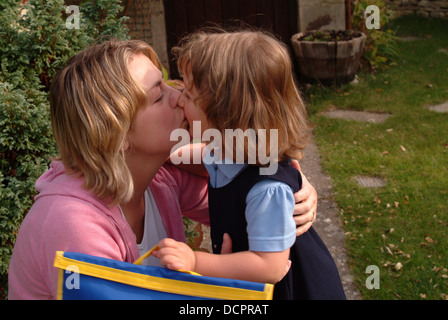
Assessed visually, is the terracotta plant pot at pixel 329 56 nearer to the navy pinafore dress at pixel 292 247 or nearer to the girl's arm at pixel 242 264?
the navy pinafore dress at pixel 292 247

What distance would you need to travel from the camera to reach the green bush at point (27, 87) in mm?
2297

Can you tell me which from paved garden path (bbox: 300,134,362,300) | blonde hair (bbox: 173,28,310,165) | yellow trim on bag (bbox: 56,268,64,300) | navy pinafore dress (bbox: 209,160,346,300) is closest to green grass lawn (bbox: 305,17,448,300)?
paved garden path (bbox: 300,134,362,300)

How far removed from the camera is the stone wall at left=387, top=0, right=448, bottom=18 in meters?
10.2

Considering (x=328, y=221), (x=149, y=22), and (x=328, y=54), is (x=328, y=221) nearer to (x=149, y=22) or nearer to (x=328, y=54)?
(x=328, y=54)

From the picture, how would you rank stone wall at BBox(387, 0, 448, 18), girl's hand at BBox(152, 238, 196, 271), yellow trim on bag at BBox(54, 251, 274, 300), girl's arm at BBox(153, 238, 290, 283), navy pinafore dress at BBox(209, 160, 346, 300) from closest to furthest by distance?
1. yellow trim on bag at BBox(54, 251, 274, 300)
2. girl's hand at BBox(152, 238, 196, 271)
3. girl's arm at BBox(153, 238, 290, 283)
4. navy pinafore dress at BBox(209, 160, 346, 300)
5. stone wall at BBox(387, 0, 448, 18)

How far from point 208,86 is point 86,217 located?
1.88ft

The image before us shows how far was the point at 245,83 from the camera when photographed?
5.41 feet

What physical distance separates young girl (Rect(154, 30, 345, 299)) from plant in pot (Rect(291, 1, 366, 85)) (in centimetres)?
489

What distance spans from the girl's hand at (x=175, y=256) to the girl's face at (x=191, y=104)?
44 cm

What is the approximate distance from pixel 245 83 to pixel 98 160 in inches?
21.4

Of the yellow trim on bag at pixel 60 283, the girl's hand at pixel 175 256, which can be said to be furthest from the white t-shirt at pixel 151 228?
the yellow trim on bag at pixel 60 283

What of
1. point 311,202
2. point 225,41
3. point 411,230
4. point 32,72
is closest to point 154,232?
point 311,202

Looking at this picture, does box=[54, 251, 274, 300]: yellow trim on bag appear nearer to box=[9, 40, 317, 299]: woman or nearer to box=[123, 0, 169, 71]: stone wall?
box=[9, 40, 317, 299]: woman

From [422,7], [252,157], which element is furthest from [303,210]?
[422,7]
